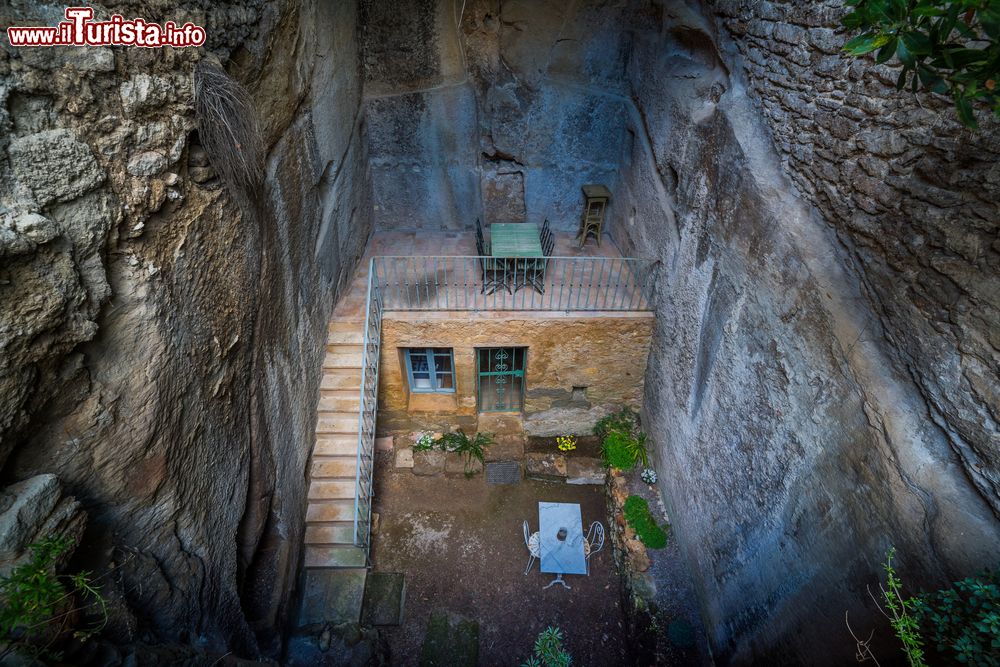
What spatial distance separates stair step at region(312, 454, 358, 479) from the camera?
5176mm

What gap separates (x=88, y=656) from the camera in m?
2.23

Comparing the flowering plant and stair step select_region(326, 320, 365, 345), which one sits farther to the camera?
the flowering plant

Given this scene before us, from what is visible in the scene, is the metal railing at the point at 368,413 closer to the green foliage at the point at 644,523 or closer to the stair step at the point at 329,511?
the stair step at the point at 329,511

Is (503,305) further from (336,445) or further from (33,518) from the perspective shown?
(33,518)

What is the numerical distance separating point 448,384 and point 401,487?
4.50 ft

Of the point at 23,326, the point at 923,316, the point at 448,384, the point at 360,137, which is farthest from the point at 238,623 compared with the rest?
the point at 360,137

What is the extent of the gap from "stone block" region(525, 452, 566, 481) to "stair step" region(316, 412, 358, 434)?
7.44 feet

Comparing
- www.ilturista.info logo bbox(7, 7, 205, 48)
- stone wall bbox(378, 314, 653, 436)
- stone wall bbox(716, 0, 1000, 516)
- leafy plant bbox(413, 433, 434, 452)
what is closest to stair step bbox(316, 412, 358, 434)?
stone wall bbox(378, 314, 653, 436)

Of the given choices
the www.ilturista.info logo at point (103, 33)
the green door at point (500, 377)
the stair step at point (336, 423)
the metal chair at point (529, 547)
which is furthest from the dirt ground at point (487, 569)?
the www.ilturista.info logo at point (103, 33)

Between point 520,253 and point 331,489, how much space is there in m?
3.33

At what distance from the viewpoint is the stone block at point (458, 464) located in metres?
6.37

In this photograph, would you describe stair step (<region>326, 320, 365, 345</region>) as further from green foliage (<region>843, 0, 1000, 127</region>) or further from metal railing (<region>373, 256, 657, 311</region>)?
green foliage (<region>843, 0, 1000, 127</region>)

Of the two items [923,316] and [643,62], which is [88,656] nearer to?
[923,316]

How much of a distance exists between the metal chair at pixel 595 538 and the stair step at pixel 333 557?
1809 mm
